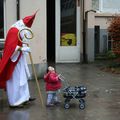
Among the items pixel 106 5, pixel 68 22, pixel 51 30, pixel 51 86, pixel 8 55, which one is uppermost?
pixel 106 5

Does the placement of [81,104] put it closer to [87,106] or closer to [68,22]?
[87,106]

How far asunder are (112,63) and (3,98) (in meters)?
7.66

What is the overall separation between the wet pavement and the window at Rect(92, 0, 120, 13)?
616cm

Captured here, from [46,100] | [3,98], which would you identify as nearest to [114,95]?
[46,100]

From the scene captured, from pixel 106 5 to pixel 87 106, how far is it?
1092 cm

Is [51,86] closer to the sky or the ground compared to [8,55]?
closer to the ground

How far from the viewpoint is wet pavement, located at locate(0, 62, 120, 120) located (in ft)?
31.9

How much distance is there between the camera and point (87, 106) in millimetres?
10695

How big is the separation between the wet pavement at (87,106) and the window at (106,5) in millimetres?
6157

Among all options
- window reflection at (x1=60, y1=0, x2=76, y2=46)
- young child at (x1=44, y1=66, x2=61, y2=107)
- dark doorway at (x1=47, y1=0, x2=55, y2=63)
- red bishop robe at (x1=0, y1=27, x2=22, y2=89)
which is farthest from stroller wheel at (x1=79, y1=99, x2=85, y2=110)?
dark doorway at (x1=47, y1=0, x2=55, y2=63)

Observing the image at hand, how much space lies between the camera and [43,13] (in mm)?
14539

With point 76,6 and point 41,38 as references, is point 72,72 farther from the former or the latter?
point 76,6

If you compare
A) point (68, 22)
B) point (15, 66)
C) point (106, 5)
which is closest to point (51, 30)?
point (68, 22)

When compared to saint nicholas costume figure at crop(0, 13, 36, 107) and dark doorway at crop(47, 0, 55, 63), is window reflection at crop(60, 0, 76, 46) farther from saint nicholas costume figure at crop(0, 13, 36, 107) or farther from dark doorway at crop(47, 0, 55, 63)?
saint nicholas costume figure at crop(0, 13, 36, 107)
